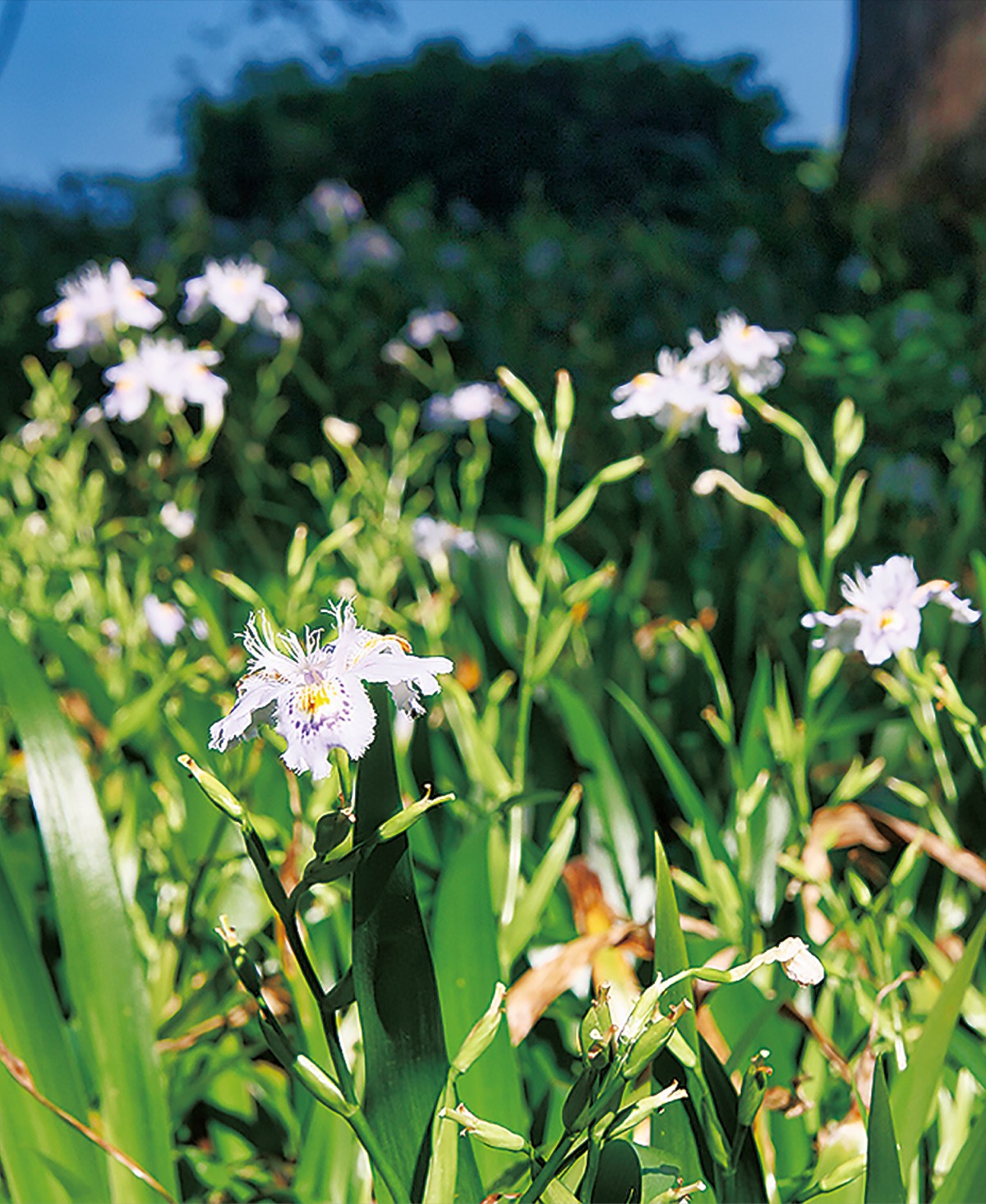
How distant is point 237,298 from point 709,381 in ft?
2.06

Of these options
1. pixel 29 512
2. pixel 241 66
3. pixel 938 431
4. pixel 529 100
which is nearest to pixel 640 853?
pixel 29 512

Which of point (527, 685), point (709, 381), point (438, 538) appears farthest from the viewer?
point (438, 538)

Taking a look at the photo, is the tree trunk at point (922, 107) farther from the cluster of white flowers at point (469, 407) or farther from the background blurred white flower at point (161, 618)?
the background blurred white flower at point (161, 618)

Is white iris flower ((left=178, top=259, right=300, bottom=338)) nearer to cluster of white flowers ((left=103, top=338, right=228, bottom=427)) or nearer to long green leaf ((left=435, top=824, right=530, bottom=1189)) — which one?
cluster of white flowers ((left=103, top=338, right=228, bottom=427))

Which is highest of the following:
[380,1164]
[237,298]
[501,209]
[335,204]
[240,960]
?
[501,209]

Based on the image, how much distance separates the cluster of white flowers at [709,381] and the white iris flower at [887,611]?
280 millimetres

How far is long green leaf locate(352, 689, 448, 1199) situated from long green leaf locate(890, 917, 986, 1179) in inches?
12.3

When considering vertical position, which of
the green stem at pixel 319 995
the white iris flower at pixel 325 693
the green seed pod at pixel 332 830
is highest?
the white iris flower at pixel 325 693

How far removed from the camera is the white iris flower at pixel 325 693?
517 mm

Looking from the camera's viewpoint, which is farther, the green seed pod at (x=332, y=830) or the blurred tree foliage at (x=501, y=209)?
the blurred tree foliage at (x=501, y=209)

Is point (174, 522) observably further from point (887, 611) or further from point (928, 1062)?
point (928, 1062)

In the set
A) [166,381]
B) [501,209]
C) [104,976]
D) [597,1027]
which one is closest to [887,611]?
[597,1027]

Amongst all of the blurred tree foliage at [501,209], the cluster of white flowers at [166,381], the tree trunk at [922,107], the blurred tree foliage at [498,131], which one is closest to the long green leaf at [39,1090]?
the cluster of white flowers at [166,381]

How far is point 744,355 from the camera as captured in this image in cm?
112
